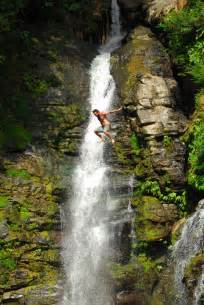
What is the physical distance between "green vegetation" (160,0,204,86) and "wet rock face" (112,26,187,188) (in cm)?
63

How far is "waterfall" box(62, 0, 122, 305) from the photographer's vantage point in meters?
12.7

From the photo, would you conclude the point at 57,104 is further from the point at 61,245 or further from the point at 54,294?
the point at 54,294

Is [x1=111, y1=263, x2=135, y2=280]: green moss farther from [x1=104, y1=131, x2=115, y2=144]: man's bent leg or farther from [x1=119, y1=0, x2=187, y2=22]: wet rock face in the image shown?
[x1=119, y1=0, x2=187, y2=22]: wet rock face

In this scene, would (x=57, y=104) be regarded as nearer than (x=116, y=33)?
Yes

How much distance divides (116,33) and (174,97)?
7458 millimetres

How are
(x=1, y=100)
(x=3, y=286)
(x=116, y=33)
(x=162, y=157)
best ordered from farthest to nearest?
1. (x=116, y=33)
2. (x=1, y=100)
3. (x=162, y=157)
4. (x=3, y=286)

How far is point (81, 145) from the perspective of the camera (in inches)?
619

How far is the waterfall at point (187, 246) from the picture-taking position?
1141cm

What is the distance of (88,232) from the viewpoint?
13734mm

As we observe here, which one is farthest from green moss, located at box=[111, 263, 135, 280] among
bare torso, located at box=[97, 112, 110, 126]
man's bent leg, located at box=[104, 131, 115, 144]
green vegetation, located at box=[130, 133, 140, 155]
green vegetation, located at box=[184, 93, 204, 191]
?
bare torso, located at box=[97, 112, 110, 126]

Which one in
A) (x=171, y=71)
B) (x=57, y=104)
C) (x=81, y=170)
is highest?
(x=171, y=71)

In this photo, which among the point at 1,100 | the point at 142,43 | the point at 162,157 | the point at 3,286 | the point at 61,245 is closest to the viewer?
the point at 3,286

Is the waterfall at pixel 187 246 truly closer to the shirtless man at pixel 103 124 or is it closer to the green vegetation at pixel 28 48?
the shirtless man at pixel 103 124

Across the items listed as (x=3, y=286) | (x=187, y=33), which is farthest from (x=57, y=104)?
(x=3, y=286)
